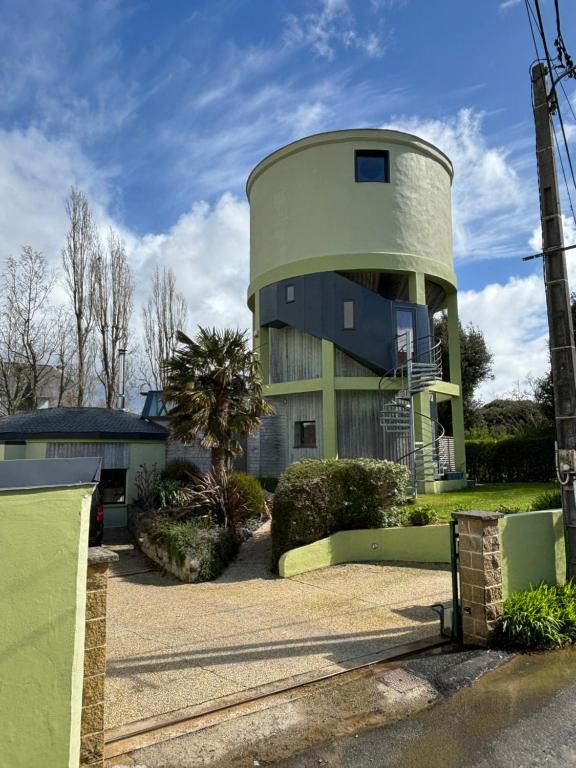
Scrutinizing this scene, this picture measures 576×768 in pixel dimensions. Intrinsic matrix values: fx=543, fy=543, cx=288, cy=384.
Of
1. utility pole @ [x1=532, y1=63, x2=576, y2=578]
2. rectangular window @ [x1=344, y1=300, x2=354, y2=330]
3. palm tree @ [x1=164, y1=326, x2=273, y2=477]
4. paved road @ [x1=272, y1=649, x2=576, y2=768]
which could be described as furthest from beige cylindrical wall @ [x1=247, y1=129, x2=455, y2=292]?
paved road @ [x1=272, y1=649, x2=576, y2=768]

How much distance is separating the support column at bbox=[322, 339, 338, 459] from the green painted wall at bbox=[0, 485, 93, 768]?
15.9m

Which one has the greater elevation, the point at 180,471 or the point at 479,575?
the point at 180,471

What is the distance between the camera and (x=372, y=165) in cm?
2083

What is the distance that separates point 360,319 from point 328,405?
11.0ft

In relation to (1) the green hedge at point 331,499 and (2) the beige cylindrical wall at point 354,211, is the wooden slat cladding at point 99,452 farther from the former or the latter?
(2) the beige cylindrical wall at point 354,211

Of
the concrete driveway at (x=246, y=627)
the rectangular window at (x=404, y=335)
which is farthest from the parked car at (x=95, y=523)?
the rectangular window at (x=404, y=335)

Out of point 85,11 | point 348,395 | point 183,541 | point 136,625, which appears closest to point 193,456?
point 348,395

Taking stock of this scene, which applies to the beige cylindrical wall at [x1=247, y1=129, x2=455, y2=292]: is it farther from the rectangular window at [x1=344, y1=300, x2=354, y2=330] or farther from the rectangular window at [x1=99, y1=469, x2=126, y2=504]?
the rectangular window at [x1=99, y1=469, x2=126, y2=504]

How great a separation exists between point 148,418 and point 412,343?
32.3 ft

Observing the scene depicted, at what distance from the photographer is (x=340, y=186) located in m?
20.4

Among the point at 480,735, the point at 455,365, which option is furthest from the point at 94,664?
the point at 455,365

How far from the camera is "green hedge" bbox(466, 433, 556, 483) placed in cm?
2272

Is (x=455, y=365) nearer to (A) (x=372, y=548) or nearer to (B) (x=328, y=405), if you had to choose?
(B) (x=328, y=405)

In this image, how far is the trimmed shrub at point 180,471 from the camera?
16.2m
